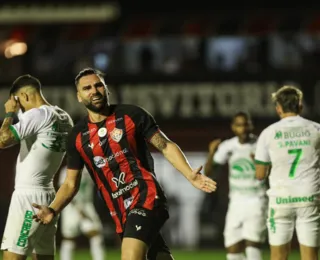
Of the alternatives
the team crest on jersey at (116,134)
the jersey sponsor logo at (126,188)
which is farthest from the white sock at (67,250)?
the team crest on jersey at (116,134)

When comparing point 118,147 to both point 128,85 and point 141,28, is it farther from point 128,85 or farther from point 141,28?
point 141,28

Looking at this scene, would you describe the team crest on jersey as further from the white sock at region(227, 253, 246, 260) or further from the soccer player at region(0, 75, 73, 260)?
the white sock at region(227, 253, 246, 260)

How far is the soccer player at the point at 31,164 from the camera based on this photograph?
9391 millimetres

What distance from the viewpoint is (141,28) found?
23625 millimetres

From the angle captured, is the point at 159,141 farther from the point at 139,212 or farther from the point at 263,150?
the point at 263,150

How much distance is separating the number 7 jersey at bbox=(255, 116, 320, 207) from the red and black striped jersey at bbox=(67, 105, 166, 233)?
183 centimetres

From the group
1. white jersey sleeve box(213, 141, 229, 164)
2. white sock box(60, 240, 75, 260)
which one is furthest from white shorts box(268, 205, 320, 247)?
white sock box(60, 240, 75, 260)

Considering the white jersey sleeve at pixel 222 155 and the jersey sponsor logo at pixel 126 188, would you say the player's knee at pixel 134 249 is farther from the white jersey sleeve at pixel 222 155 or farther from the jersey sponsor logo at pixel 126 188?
the white jersey sleeve at pixel 222 155

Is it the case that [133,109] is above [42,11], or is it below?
below

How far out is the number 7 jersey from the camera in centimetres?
970

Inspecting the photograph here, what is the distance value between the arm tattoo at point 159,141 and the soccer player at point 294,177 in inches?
74.2

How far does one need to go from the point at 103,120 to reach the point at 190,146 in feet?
41.9

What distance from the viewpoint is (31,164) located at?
953 centimetres

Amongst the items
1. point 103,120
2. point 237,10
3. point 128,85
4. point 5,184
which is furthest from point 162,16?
point 103,120
